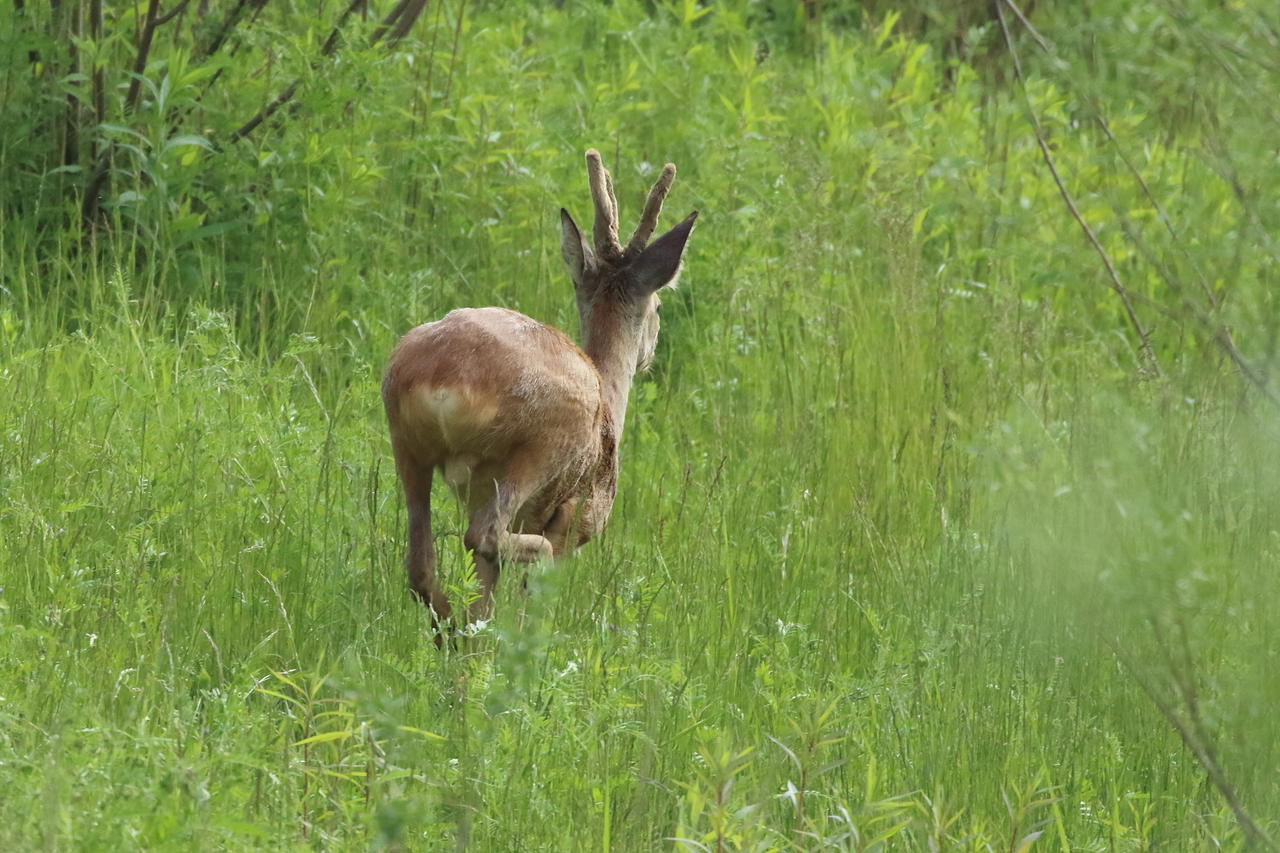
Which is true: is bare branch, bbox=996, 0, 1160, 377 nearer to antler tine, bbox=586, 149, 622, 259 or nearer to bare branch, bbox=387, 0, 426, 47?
antler tine, bbox=586, 149, 622, 259

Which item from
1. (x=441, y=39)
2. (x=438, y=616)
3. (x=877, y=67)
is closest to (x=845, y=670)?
(x=438, y=616)

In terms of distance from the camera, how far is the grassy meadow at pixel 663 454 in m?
3.54

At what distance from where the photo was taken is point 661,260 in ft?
17.8

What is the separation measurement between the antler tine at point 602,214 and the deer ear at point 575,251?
5 cm

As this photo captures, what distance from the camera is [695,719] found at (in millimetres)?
4312

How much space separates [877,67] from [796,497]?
4.94 meters

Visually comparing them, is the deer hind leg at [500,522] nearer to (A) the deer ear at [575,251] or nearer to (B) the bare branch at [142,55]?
(A) the deer ear at [575,251]

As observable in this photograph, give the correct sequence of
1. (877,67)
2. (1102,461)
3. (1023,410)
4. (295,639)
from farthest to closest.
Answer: (877,67)
(1023,410)
(295,639)
(1102,461)

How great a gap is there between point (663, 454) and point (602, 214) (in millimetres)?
1379

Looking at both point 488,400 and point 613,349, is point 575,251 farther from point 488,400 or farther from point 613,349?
point 488,400

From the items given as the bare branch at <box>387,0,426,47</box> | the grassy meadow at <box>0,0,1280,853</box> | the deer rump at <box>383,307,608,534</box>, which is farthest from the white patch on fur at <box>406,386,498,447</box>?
the bare branch at <box>387,0,426,47</box>

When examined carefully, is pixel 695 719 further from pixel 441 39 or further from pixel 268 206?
pixel 441 39

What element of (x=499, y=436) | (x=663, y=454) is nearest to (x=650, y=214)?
(x=499, y=436)

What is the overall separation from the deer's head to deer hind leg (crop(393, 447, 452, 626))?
0.90 m
